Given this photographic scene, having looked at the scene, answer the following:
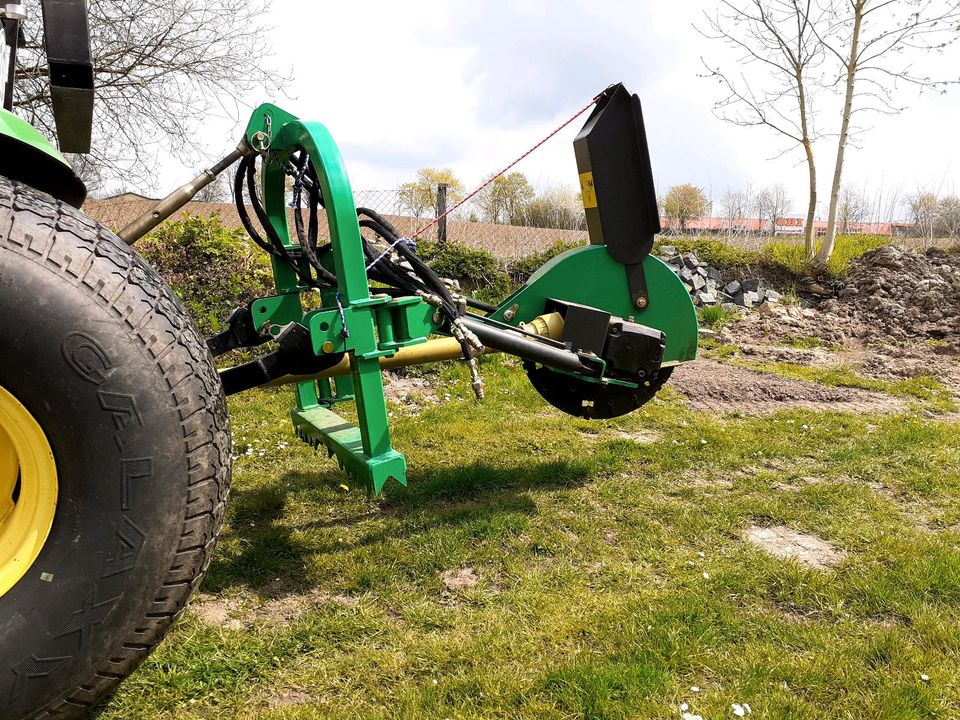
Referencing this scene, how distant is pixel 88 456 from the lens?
4.94 feet

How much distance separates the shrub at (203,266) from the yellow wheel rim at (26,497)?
14.3ft

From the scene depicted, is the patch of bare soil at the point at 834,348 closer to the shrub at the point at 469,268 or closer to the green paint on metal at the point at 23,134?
the shrub at the point at 469,268

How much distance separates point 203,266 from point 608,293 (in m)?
3.83

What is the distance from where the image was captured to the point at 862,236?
13.0 metres

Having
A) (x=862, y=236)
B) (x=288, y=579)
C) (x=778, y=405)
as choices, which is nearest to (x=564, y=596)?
(x=288, y=579)

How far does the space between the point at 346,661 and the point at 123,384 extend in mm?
1174

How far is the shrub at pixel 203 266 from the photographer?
19.0 feet

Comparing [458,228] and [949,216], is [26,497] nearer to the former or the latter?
[458,228]

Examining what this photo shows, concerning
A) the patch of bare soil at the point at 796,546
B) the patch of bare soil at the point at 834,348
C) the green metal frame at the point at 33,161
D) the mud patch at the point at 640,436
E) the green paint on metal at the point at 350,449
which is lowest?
the patch of bare soil at the point at 834,348

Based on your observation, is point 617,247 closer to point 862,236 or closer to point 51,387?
point 51,387

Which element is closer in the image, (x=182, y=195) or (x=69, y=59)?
(x=69, y=59)

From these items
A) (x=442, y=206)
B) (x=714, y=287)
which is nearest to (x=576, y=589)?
(x=442, y=206)

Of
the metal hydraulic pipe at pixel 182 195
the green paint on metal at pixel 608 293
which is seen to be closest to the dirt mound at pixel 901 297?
the green paint on metal at pixel 608 293

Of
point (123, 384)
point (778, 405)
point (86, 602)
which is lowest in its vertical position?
point (778, 405)
